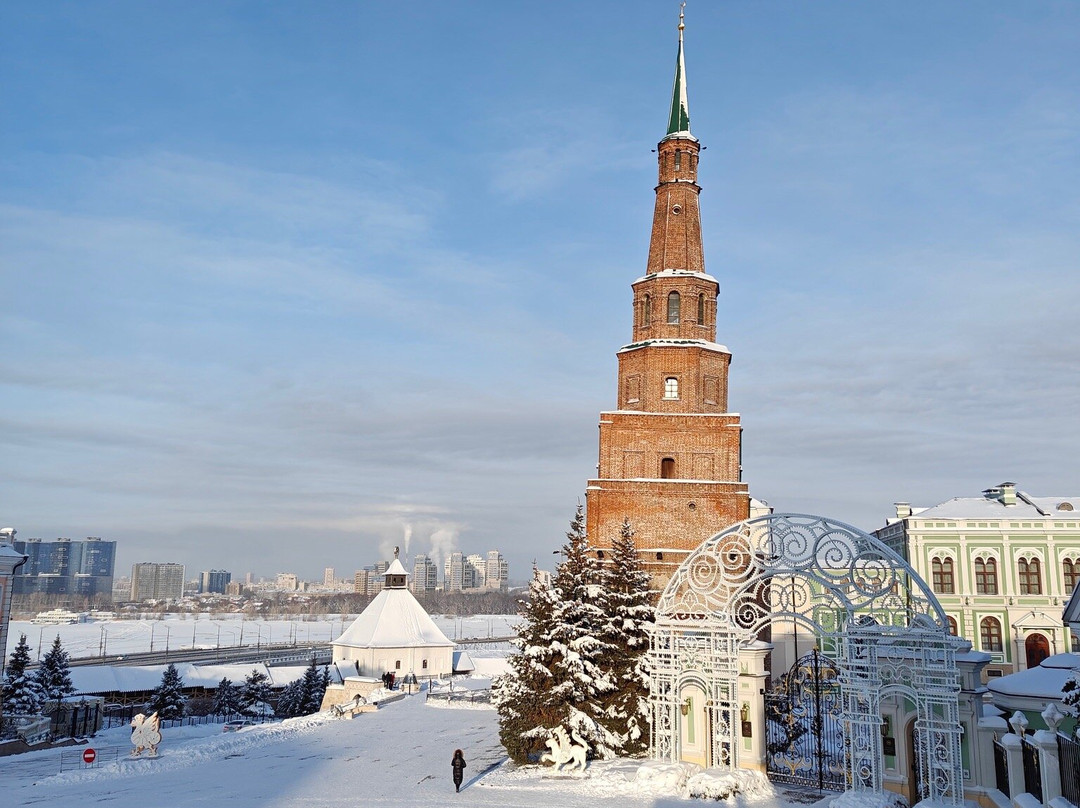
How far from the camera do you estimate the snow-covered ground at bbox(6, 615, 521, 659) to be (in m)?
102

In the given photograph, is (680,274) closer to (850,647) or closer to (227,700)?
(850,647)

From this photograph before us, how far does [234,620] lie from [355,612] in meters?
24.8

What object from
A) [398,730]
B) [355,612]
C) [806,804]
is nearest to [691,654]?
[806,804]

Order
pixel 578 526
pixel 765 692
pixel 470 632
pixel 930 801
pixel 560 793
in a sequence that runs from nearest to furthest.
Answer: pixel 930 801 < pixel 560 793 < pixel 765 692 < pixel 578 526 < pixel 470 632

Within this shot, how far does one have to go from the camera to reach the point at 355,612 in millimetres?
176250

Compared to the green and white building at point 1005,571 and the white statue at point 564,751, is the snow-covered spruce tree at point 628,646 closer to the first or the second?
the white statue at point 564,751

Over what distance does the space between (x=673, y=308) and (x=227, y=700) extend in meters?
33.1

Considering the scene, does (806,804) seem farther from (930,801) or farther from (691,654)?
(691,654)

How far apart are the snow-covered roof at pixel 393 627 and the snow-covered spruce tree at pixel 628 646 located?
2972 cm

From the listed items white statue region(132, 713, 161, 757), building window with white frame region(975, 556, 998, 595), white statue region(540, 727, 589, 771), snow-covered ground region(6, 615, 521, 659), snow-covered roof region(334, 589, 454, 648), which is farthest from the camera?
snow-covered ground region(6, 615, 521, 659)

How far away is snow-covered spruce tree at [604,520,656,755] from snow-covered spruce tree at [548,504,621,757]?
22 centimetres

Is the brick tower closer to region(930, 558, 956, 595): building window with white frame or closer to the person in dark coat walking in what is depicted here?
region(930, 558, 956, 595): building window with white frame

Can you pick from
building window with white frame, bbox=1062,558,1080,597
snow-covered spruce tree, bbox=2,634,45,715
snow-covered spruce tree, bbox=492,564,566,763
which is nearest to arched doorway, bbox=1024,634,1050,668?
building window with white frame, bbox=1062,558,1080,597

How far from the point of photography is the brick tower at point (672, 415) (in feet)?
96.0
